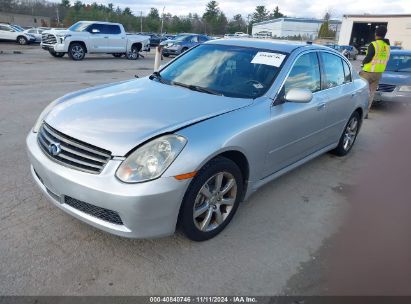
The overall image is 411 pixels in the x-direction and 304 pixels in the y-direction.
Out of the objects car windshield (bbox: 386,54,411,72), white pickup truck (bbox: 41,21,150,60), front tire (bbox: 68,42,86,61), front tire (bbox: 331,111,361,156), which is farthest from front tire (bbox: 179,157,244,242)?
front tire (bbox: 68,42,86,61)

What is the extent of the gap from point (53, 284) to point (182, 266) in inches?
36.3

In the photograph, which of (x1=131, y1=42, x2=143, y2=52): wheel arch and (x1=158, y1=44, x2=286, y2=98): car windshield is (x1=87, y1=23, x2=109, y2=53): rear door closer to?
(x1=131, y1=42, x2=143, y2=52): wheel arch

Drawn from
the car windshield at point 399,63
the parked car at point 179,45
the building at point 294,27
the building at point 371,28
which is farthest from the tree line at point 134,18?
the car windshield at point 399,63

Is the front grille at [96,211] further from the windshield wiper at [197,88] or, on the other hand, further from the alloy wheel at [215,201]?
the windshield wiper at [197,88]

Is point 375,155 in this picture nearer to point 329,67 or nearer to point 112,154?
point 329,67

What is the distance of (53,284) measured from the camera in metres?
2.46

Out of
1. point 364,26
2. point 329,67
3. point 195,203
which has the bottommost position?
point 195,203

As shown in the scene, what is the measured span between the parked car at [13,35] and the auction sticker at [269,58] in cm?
2991

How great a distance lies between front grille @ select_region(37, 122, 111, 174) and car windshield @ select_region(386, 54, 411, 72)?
10144 millimetres

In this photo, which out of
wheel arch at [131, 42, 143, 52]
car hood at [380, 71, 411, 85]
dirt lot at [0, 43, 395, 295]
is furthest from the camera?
wheel arch at [131, 42, 143, 52]

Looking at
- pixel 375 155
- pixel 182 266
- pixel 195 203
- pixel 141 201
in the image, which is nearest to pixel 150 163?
pixel 141 201

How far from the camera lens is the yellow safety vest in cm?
784

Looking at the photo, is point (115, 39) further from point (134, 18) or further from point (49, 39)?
point (134, 18)

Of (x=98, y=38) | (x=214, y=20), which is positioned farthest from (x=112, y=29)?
(x=214, y=20)
